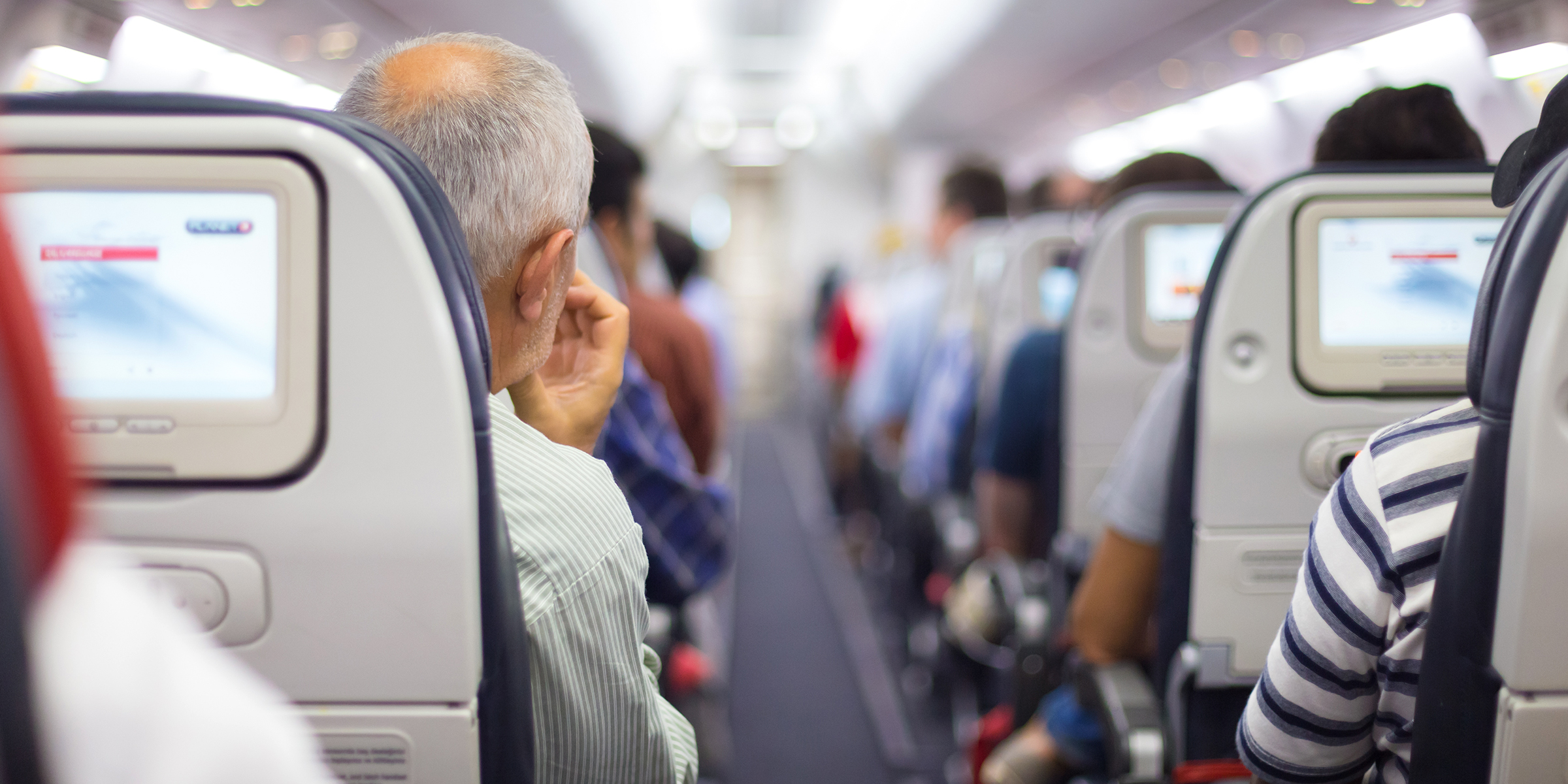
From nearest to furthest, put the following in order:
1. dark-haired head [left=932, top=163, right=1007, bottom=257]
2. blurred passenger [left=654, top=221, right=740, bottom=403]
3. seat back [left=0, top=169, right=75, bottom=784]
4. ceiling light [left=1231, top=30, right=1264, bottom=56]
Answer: seat back [left=0, top=169, right=75, bottom=784], ceiling light [left=1231, top=30, right=1264, bottom=56], blurred passenger [left=654, top=221, right=740, bottom=403], dark-haired head [left=932, top=163, right=1007, bottom=257]

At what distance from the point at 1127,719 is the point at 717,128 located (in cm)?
1040

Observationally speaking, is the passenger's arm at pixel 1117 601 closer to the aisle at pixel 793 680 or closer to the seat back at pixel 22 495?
the aisle at pixel 793 680

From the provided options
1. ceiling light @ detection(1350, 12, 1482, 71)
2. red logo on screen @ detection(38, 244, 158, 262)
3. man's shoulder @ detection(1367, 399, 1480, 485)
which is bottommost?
man's shoulder @ detection(1367, 399, 1480, 485)

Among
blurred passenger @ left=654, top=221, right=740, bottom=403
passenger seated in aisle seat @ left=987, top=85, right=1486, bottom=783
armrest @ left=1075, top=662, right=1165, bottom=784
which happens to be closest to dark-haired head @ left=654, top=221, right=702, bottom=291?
blurred passenger @ left=654, top=221, right=740, bottom=403

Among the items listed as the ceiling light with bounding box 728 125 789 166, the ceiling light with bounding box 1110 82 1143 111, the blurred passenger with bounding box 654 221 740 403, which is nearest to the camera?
the blurred passenger with bounding box 654 221 740 403

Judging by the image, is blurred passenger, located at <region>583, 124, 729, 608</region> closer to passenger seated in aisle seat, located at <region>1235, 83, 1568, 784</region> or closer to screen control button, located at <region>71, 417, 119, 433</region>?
screen control button, located at <region>71, 417, 119, 433</region>

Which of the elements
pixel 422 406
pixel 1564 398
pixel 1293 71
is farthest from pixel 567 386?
pixel 1293 71

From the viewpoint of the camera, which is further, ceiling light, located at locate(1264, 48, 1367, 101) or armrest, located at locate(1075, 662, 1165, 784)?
ceiling light, located at locate(1264, 48, 1367, 101)

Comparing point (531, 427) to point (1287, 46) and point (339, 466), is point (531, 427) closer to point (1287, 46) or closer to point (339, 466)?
point (339, 466)

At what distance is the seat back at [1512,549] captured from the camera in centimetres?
84

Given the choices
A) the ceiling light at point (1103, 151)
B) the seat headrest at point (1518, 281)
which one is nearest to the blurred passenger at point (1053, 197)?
the ceiling light at point (1103, 151)

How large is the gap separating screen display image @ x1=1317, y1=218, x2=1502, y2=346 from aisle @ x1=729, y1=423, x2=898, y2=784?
2.27 meters

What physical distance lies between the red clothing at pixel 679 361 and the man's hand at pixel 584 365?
49.0 inches

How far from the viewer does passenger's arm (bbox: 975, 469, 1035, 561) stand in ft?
8.75
